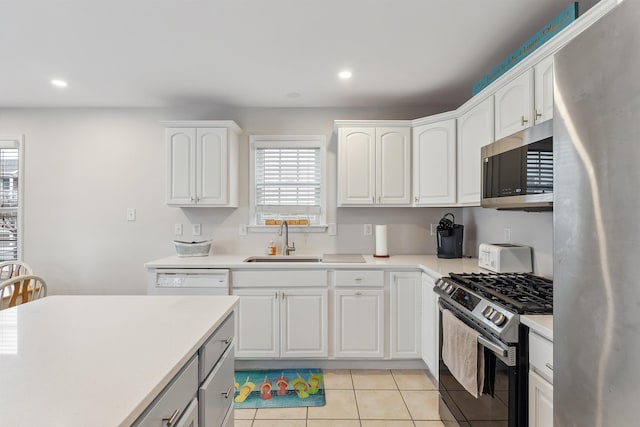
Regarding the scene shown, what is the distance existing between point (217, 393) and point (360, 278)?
1.60m

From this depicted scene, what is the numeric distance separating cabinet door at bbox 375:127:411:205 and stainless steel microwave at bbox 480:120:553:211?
0.95m

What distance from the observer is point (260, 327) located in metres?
2.63

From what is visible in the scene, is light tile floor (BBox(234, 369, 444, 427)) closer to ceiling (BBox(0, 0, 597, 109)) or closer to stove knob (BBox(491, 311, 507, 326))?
stove knob (BBox(491, 311, 507, 326))

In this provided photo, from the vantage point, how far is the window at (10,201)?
128 inches

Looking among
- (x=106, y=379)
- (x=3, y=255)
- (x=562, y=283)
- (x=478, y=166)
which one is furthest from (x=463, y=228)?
(x=3, y=255)

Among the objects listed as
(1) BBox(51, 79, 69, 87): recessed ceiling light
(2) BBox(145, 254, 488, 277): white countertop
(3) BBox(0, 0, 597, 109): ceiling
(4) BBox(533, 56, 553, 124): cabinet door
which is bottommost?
(2) BBox(145, 254, 488, 277): white countertop

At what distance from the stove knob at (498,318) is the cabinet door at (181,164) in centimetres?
256

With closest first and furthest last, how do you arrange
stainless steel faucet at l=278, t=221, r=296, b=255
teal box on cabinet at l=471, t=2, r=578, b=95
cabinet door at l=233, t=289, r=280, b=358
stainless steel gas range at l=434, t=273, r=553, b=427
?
stainless steel gas range at l=434, t=273, r=553, b=427
teal box on cabinet at l=471, t=2, r=578, b=95
cabinet door at l=233, t=289, r=280, b=358
stainless steel faucet at l=278, t=221, r=296, b=255

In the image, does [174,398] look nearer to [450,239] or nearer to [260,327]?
[260,327]

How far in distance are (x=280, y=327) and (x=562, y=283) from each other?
2.13m

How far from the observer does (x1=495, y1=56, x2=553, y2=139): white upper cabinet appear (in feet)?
5.35

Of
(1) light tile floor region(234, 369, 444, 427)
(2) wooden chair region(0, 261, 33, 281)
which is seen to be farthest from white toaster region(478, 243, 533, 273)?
(2) wooden chair region(0, 261, 33, 281)

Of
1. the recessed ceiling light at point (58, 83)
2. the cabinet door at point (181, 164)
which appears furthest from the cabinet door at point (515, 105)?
the recessed ceiling light at point (58, 83)

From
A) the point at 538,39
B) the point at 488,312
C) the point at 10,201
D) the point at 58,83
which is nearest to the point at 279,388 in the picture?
the point at 488,312
